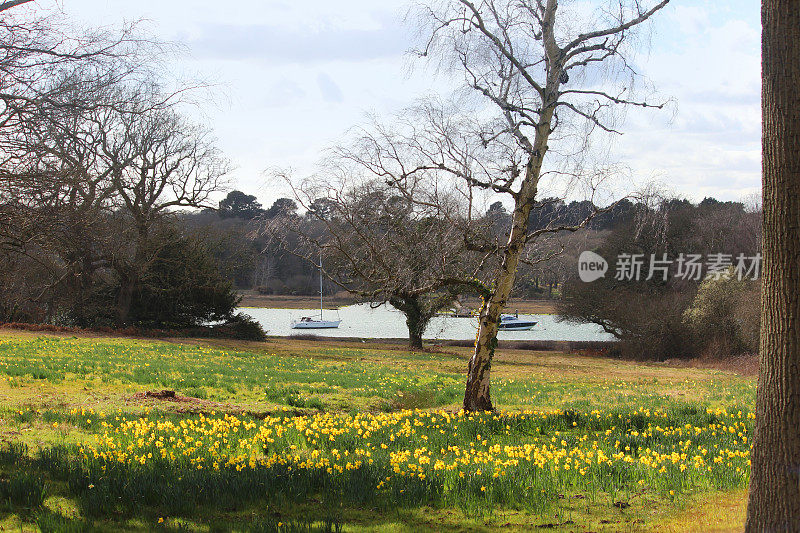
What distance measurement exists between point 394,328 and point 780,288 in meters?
65.3

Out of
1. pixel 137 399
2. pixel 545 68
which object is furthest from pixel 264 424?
pixel 545 68

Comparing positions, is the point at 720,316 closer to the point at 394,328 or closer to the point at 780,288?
the point at 394,328

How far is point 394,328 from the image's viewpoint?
6975 centimetres

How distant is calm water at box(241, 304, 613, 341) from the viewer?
61.1 meters

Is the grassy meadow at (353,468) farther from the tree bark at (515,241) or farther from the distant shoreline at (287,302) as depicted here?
the distant shoreline at (287,302)

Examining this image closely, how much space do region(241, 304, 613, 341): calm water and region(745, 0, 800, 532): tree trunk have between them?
46106mm

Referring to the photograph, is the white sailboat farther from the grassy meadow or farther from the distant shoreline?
the grassy meadow

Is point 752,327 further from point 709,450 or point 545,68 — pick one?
point 709,450

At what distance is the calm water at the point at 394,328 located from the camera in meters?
61.1

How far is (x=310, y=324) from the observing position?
7081 cm

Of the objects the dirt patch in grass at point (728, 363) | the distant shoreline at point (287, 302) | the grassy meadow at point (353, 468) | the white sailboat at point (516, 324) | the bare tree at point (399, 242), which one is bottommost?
the dirt patch in grass at point (728, 363)

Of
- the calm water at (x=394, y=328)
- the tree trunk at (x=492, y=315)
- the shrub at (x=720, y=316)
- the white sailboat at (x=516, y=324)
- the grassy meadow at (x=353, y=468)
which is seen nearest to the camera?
the grassy meadow at (x=353, y=468)

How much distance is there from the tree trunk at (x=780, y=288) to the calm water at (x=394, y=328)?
151 feet

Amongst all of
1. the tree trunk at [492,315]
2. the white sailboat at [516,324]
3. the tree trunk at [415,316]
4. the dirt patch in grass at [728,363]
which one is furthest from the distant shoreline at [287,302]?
the tree trunk at [492,315]
